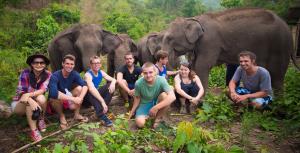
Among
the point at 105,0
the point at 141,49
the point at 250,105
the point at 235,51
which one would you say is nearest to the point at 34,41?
the point at 141,49

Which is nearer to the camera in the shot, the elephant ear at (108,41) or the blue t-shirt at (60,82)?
the blue t-shirt at (60,82)

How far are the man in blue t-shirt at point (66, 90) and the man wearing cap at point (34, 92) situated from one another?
133 millimetres

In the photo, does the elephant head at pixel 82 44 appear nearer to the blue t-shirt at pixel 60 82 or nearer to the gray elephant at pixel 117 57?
the gray elephant at pixel 117 57

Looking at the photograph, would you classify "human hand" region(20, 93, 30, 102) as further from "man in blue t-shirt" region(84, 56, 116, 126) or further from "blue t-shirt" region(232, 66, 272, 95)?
"blue t-shirt" region(232, 66, 272, 95)

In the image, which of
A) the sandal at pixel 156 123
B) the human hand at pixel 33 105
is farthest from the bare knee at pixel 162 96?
the human hand at pixel 33 105

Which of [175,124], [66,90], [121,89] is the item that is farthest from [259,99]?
[66,90]

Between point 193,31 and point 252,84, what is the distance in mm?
1788

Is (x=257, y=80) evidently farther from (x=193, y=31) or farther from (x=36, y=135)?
(x=36, y=135)

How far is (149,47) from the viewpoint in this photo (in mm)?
9656

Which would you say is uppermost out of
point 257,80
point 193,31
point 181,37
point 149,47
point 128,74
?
point 193,31

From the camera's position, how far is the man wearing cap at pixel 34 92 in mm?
4738

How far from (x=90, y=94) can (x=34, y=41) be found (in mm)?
14973

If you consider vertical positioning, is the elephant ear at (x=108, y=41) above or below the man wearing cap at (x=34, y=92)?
above

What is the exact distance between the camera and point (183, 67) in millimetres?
5965
